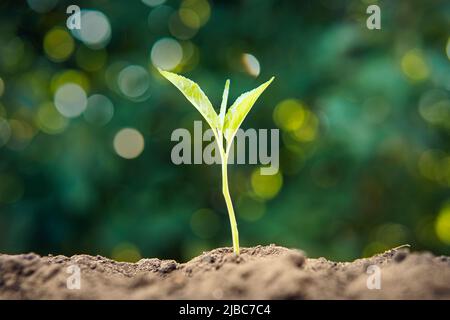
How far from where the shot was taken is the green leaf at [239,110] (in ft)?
2.18

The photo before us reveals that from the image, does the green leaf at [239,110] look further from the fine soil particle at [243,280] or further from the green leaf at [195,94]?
the fine soil particle at [243,280]

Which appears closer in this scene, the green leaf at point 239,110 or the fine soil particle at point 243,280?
the fine soil particle at point 243,280

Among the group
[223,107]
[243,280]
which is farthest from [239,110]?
[243,280]

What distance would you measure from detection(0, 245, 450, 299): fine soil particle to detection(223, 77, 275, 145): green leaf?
0.16 m

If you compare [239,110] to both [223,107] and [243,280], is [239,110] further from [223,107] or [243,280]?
[243,280]

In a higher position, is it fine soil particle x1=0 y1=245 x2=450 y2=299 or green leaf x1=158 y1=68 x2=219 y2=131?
green leaf x1=158 y1=68 x2=219 y2=131

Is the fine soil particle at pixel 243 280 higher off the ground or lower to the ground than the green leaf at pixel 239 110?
lower

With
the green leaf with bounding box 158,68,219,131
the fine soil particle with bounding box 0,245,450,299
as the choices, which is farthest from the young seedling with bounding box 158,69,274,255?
the fine soil particle with bounding box 0,245,450,299

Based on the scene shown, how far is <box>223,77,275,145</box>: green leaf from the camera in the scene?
66cm

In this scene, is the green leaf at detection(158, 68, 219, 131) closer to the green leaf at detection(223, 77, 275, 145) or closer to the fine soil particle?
the green leaf at detection(223, 77, 275, 145)

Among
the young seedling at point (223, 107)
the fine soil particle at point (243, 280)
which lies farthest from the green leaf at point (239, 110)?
the fine soil particle at point (243, 280)

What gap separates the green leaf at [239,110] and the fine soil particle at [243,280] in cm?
16

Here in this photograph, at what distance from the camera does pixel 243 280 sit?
0.55 metres
